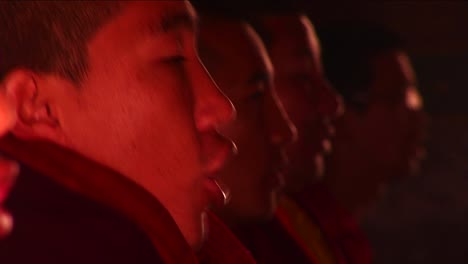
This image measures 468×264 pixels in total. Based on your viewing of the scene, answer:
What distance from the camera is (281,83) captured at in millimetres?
1567

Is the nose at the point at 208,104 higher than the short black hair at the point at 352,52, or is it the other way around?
the nose at the point at 208,104

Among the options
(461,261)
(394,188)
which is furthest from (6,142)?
(394,188)

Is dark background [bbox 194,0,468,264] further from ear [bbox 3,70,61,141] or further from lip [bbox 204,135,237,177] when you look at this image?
ear [bbox 3,70,61,141]

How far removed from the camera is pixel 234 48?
4.29 feet

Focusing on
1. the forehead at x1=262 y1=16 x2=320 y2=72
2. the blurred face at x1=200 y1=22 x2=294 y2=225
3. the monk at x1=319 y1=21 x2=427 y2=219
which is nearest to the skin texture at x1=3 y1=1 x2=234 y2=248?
the blurred face at x1=200 y1=22 x2=294 y2=225

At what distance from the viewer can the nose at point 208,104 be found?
102 centimetres

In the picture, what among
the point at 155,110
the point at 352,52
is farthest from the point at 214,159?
the point at 352,52

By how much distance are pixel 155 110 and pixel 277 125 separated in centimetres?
43

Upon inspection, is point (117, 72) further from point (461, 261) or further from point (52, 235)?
point (461, 261)

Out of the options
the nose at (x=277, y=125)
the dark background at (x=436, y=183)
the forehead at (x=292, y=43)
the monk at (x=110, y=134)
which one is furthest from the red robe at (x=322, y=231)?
the dark background at (x=436, y=183)

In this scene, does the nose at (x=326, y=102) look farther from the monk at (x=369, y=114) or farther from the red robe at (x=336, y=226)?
the monk at (x=369, y=114)

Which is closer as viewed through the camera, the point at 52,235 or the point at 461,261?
the point at 52,235

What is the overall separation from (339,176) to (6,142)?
120 centimetres

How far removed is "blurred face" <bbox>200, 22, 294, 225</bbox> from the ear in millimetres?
427
